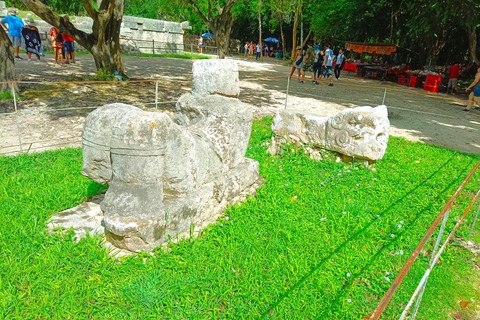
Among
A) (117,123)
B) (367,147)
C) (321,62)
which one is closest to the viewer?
(117,123)

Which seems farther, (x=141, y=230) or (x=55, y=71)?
(x=55, y=71)

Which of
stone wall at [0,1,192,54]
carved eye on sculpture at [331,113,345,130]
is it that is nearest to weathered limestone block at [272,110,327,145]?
carved eye on sculpture at [331,113,345,130]

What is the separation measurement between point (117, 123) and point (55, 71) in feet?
33.6

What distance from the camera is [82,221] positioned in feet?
10.1

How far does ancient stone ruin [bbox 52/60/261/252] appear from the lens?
2561 millimetres

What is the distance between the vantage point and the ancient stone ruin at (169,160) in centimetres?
256

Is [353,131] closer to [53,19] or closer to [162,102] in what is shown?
[162,102]

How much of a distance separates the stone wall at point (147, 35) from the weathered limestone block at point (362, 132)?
1659cm

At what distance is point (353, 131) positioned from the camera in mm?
4949

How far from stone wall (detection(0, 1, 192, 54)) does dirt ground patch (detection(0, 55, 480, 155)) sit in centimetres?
578

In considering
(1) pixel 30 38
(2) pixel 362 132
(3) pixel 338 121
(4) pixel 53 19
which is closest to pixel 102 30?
(4) pixel 53 19

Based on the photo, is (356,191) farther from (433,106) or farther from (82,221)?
(433,106)

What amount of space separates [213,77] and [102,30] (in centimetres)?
711

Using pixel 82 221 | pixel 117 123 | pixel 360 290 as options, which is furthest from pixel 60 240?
pixel 360 290
